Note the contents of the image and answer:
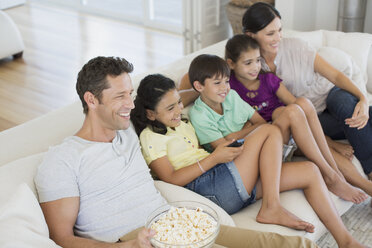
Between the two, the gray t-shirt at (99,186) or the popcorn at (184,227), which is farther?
the gray t-shirt at (99,186)

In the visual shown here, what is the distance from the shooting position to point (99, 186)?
1.63 metres

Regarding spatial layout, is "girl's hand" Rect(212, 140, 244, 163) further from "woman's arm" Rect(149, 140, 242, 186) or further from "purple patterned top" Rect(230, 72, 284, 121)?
"purple patterned top" Rect(230, 72, 284, 121)

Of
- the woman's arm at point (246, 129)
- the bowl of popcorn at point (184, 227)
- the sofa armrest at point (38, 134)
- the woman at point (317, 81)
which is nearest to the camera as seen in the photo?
the bowl of popcorn at point (184, 227)

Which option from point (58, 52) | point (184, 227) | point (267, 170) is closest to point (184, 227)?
point (184, 227)

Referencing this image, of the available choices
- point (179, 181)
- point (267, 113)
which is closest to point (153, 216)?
point (179, 181)

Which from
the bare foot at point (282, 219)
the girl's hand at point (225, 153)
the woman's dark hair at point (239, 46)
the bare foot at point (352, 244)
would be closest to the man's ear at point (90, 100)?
the girl's hand at point (225, 153)

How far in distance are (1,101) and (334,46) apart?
2559 mm

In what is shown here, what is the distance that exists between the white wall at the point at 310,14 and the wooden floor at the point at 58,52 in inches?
48.7

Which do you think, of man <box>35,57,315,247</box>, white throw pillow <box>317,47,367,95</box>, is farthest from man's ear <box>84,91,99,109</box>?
white throw pillow <box>317,47,367,95</box>

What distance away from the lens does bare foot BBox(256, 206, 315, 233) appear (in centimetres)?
187

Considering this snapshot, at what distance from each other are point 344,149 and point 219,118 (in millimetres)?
658

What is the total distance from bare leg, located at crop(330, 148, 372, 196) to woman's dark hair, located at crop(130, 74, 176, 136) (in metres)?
0.89

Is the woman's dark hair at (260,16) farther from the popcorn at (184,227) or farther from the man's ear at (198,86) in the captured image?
the popcorn at (184,227)

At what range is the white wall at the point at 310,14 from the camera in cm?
378
